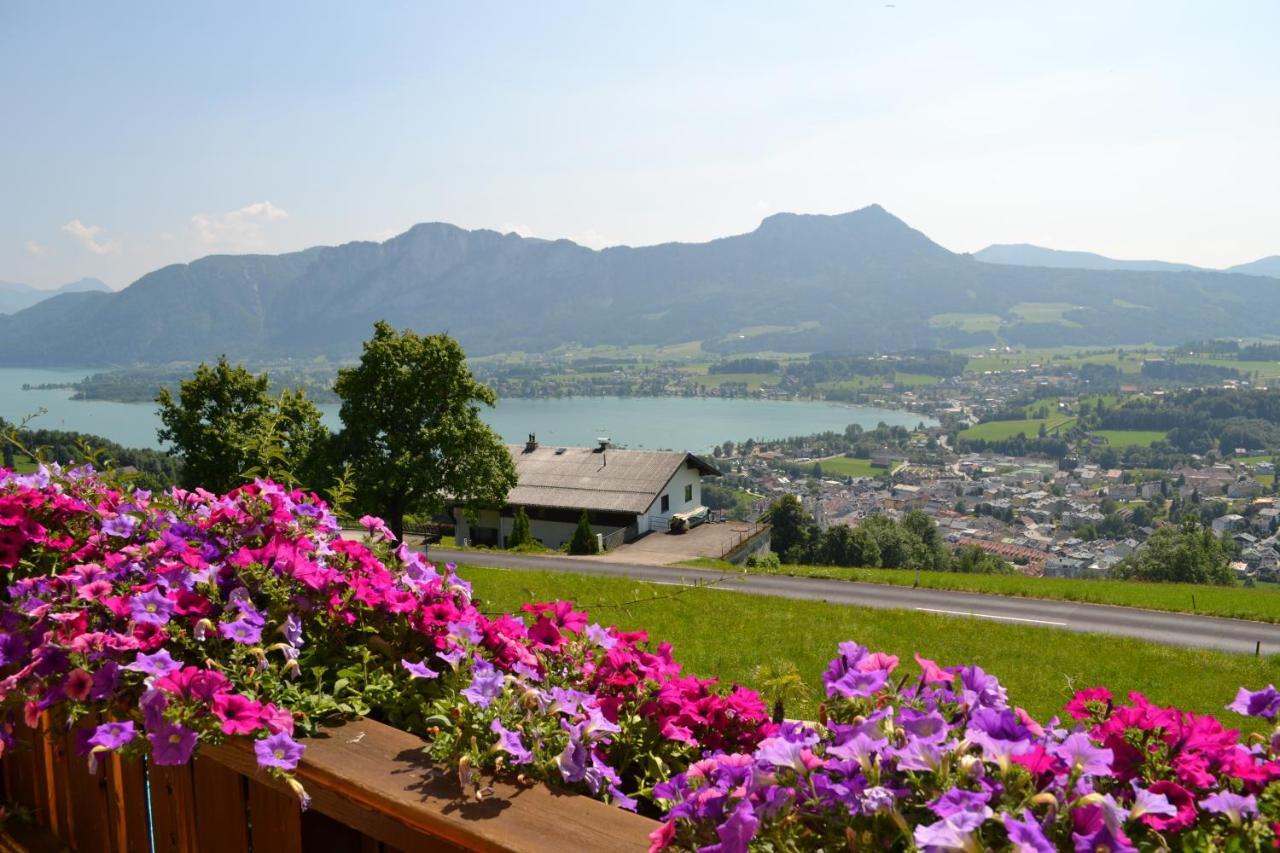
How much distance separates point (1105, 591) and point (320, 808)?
23.0 meters

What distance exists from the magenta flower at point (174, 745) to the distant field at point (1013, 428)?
159499 millimetres

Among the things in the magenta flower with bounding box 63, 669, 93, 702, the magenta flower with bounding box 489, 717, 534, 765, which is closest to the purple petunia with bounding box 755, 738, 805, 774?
the magenta flower with bounding box 489, 717, 534, 765

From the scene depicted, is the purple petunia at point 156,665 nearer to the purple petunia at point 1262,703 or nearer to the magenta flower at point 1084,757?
the magenta flower at point 1084,757

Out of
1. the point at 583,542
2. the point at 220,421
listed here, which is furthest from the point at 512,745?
the point at 583,542

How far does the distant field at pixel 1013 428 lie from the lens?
487ft

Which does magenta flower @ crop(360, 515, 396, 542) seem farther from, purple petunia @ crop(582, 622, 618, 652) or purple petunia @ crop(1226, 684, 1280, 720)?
purple petunia @ crop(1226, 684, 1280, 720)

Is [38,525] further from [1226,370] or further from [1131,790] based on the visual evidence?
[1226,370]

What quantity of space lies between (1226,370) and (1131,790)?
23696cm

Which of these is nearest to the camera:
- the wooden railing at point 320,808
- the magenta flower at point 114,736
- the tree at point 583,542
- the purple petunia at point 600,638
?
the wooden railing at point 320,808

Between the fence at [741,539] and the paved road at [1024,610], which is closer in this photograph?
the paved road at [1024,610]

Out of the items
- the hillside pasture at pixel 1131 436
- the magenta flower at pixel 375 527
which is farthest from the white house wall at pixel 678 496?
the hillside pasture at pixel 1131 436

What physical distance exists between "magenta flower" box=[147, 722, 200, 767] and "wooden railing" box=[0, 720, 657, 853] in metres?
0.10

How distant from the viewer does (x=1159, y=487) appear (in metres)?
98.1

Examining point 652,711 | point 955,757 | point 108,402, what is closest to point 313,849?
point 652,711
